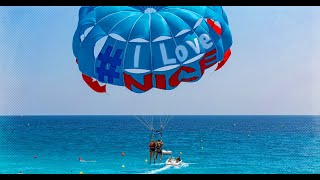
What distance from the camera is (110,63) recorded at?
12320mm

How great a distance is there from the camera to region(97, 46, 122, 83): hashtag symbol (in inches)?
482

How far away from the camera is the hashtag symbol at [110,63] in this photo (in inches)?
482

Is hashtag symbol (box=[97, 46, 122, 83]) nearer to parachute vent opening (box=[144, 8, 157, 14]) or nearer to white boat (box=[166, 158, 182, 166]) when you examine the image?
parachute vent opening (box=[144, 8, 157, 14])

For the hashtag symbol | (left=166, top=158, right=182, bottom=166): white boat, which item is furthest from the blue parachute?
(left=166, top=158, right=182, bottom=166): white boat

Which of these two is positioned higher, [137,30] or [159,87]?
[137,30]

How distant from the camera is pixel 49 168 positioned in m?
21.5

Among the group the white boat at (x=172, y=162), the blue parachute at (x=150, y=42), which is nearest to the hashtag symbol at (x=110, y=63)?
the blue parachute at (x=150, y=42)

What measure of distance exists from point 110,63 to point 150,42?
43.9 inches

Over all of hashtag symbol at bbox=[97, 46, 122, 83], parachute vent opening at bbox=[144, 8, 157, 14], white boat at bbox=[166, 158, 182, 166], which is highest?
parachute vent opening at bbox=[144, 8, 157, 14]

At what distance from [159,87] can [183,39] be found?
1.34m

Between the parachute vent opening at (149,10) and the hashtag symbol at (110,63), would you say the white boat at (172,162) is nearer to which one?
the hashtag symbol at (110,63)

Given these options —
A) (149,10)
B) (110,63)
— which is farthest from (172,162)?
Result: (149,10)

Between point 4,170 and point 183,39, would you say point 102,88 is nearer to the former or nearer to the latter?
point 183,39

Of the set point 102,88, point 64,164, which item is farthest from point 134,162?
point 102,88
